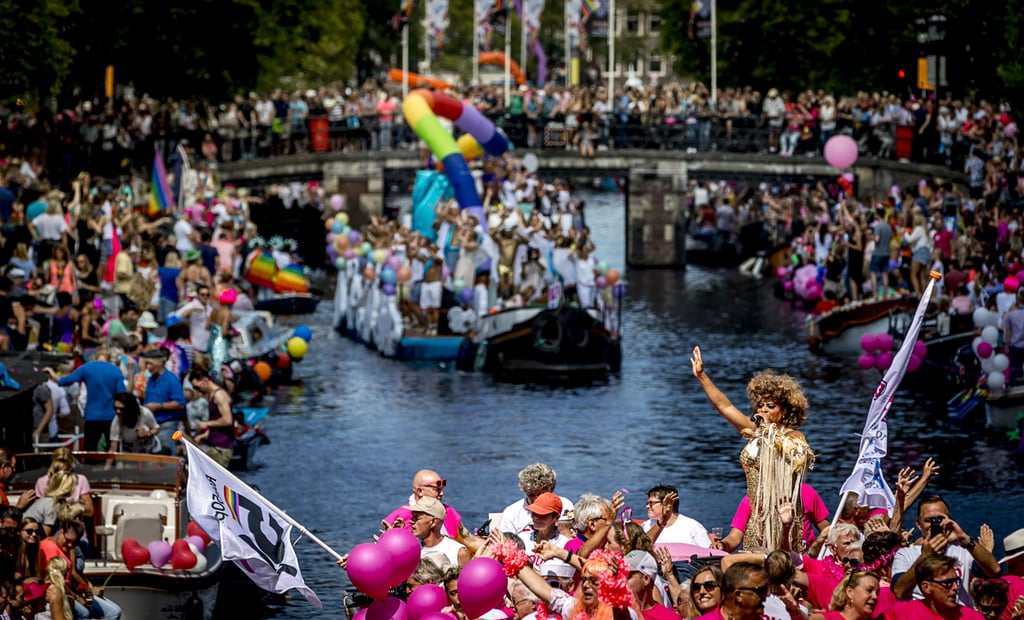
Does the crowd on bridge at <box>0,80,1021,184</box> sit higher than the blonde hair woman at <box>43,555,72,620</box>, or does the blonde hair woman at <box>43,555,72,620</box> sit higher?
the crowd on bridge at <box>0,80,1021,184</box>

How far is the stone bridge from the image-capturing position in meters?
47.8

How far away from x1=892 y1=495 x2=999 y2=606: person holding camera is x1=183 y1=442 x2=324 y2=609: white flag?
343 cm

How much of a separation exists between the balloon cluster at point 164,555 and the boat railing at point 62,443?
3.67 meters

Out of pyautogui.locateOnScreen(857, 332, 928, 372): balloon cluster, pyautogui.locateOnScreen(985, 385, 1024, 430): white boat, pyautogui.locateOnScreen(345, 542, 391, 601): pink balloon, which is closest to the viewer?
pyautogui.locateOnScreen(345, 542, 391, 601): pink balloon

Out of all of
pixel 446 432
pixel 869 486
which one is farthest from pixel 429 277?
pixel 869 486

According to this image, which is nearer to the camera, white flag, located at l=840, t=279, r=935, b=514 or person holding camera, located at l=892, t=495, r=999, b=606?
person holding camera, located at l=892, t=495, r=999, b=606

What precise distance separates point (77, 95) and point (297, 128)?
486 cm

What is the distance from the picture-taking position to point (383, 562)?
11.2m

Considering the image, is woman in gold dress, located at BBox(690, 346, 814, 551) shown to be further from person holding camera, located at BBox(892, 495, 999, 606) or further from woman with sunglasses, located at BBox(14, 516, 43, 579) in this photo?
woman with sunglasses, located at BBox(14, 516, 43, 579)

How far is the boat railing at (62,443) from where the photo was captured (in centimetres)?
2042

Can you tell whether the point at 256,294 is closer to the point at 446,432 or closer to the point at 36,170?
the point at 36,170

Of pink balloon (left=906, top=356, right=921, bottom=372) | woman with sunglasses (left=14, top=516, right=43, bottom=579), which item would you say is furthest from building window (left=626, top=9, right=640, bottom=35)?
woman with sunglasses (left=14, top=516, right=43, bottom=579)

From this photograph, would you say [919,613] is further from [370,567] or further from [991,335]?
[991,335]

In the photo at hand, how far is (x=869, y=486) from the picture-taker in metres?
13.6
